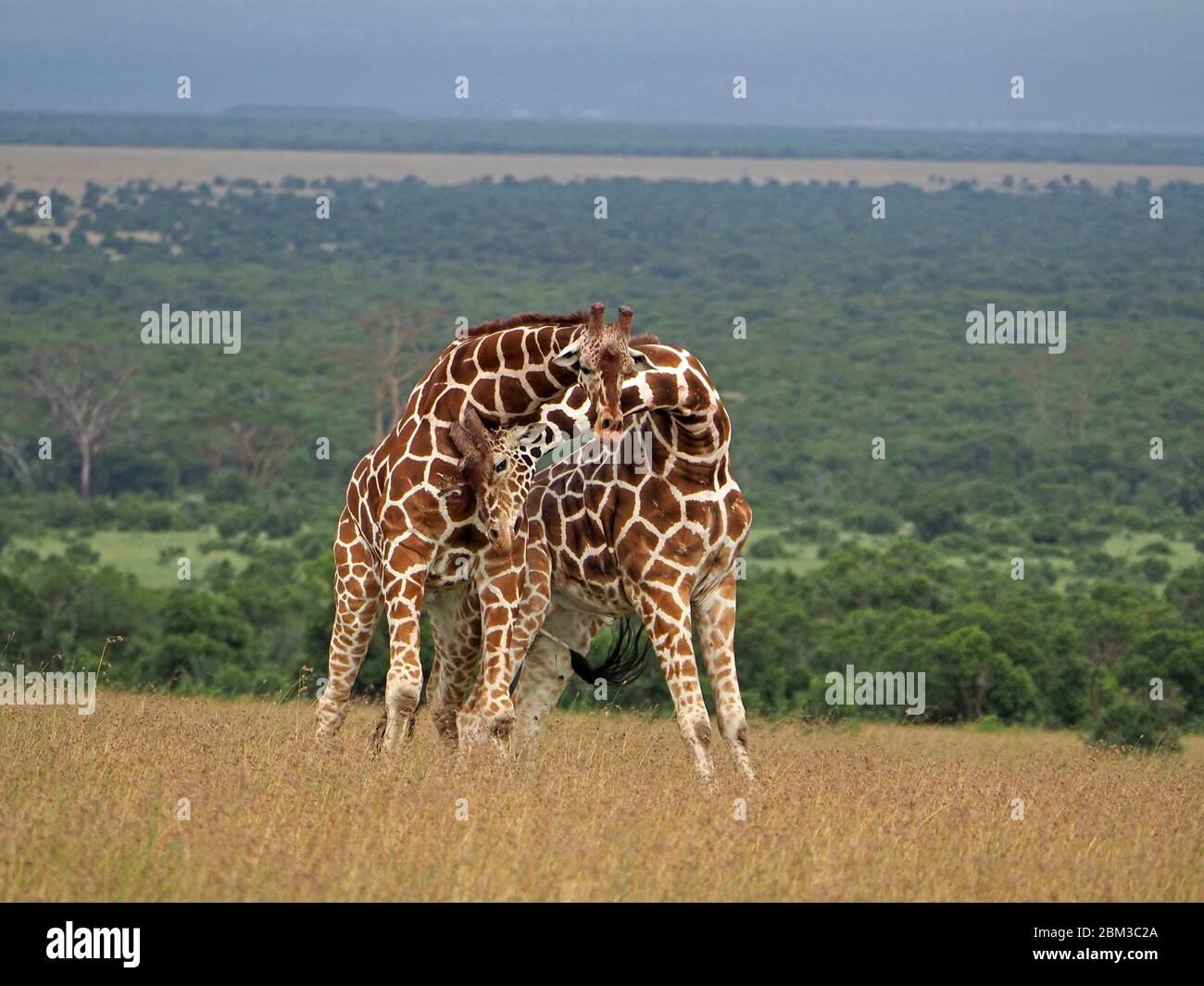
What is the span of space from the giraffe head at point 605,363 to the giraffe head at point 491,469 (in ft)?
2.38

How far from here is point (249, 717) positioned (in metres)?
11.1

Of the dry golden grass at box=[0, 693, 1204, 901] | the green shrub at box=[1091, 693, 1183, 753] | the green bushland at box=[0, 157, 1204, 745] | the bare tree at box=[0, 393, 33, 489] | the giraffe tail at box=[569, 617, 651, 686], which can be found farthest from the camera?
the bare tree at box=[0, 393, 33, 489]

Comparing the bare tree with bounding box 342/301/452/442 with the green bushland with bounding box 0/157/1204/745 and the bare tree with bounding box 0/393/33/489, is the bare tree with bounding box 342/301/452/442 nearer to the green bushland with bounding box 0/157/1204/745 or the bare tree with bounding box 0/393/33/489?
the green bushland with bounding box 0/157/1204/745

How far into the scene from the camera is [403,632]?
31.2 ft

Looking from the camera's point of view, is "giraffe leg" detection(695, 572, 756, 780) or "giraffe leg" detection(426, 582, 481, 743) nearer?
"giraffe leg" detection(695, 572, 756, 780)

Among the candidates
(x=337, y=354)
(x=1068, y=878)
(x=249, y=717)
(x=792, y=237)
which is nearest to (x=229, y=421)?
(x=337, y=354)

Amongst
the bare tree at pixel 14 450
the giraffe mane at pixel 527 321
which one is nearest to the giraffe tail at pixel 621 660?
the giraffe mane at pixel 527 321

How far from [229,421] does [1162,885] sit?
61289mm

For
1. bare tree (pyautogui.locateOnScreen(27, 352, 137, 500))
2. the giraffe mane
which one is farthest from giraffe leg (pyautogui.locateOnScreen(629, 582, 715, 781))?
bare tree (pyautogui.locateOnScreen(27, 352, 137, 500))

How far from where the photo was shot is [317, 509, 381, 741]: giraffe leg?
34.0 ft

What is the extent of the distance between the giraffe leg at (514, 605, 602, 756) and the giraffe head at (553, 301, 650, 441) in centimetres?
189

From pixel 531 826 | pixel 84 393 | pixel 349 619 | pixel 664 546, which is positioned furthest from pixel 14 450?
pixel 531 826

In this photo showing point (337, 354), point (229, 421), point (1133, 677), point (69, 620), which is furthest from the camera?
point (337, 354)

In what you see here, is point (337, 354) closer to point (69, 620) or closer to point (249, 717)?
point (69, 620)
